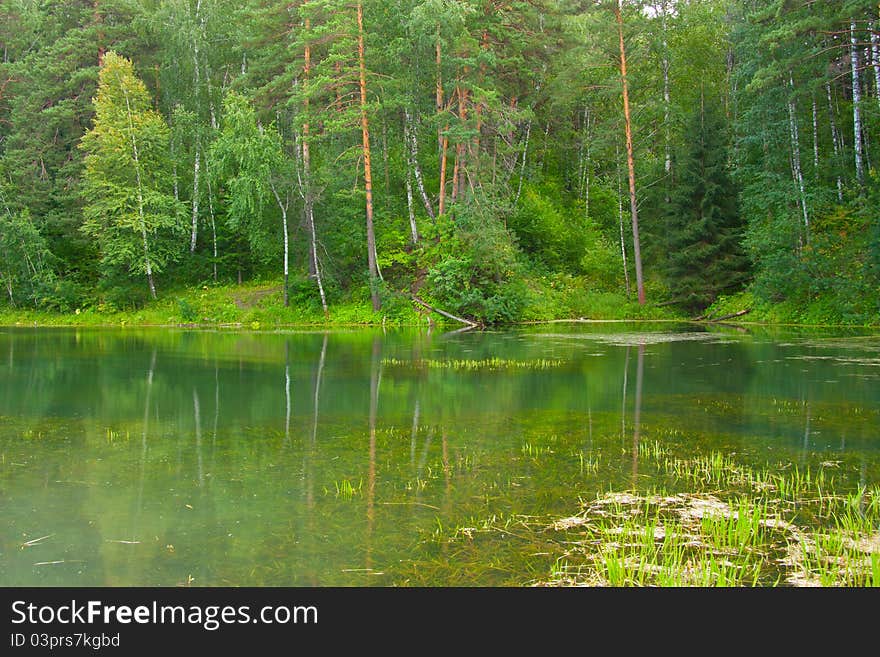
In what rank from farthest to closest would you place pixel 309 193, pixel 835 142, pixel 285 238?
1. pixel 285 238
2. pixel 309 193
3. pixel 835 142

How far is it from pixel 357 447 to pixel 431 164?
31844 mm

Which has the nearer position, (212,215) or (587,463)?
(587,463)

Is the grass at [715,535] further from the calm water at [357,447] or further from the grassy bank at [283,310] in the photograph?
the grassy bank at [283,310]

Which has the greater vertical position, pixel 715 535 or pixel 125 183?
pixel 125 183

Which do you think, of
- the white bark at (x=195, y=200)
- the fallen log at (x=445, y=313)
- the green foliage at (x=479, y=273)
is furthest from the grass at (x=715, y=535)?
the white bark at (x=195, y=200)

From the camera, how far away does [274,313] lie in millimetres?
31938

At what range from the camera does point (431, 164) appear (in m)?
38.2

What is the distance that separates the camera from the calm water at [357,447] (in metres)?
4.70

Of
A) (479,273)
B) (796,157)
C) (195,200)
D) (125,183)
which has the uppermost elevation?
(125,183)

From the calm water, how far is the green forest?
475 inches

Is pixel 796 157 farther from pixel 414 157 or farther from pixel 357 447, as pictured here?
pixel 357 447

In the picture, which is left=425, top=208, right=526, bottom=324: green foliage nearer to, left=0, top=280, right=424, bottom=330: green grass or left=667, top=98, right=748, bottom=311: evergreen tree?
left=0, top=280, right=424, bottom=330: green grass

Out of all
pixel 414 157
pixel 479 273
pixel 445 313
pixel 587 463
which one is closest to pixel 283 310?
pixel 445 313

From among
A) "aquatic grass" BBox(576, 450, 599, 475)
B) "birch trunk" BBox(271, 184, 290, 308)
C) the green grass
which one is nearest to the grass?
"aquatic grass" BBox(576, 450, 599, 475)
